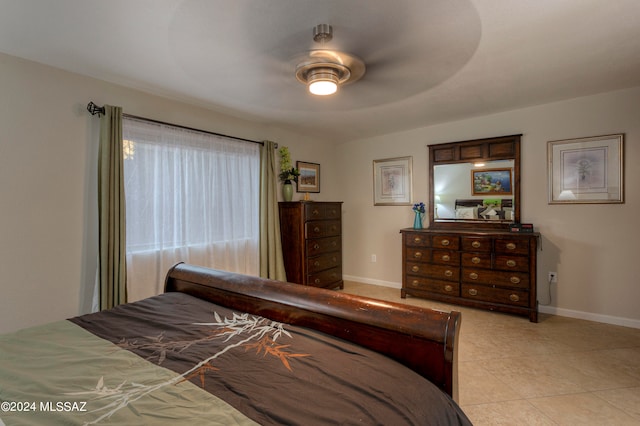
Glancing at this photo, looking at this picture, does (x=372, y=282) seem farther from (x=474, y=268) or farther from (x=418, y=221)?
(x=474, y=268)

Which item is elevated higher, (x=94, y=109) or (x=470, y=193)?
(x=94, y=109)

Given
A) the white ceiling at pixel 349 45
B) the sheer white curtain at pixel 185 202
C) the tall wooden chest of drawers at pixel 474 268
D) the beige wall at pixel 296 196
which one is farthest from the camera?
the tall wooden chest of drawers at pixel 474 268

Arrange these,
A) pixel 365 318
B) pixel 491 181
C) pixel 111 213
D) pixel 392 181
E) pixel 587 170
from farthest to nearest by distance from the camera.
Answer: pixel 392 181 < pixel 491 181 < pixel 587 170 < pixel 111 213 < pixel 365 318

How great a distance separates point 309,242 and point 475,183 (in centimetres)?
224

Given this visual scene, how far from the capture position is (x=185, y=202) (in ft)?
9.93

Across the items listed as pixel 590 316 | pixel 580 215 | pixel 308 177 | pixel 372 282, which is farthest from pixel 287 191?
pixel 590 316

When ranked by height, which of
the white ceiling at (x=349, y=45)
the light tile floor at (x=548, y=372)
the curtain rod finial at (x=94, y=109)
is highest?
the white ceiling at (x=349, y=45)

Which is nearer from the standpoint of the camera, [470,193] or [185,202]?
[185,202]

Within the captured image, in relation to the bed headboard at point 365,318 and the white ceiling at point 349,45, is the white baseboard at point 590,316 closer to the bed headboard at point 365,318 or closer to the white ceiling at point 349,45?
the white ceiling at point 349,45

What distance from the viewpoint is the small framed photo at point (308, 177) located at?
4477mm

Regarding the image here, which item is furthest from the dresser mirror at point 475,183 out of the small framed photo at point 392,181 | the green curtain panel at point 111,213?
the green curtain panel at point 111,213

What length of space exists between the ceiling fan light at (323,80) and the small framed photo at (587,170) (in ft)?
9.07

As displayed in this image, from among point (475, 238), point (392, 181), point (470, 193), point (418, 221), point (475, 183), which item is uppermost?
point (392, 181)

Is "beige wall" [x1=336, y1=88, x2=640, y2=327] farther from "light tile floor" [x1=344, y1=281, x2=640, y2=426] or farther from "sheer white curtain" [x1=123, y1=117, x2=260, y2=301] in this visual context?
"sheer white curtain" [x1=123, y1=117, x2=260, y2=301]
